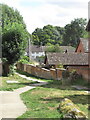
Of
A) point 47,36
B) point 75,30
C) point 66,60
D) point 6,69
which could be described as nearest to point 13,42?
point 6,69

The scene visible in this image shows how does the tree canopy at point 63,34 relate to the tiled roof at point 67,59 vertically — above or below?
above

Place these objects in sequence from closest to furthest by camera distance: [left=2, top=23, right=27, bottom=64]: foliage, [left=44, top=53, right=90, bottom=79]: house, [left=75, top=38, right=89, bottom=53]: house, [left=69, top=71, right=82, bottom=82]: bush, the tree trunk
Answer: [left=69, top=71, right=82, bottom=82]: bush → [left=2, top=23, right=27, bottom=64]: foliage → the tree trunk → [left=44, top=53, right=90, bottom=79]: house → [left=75, top=38, right=89, bottom=53]: house

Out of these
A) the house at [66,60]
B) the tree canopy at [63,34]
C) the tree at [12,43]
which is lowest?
the house at [66,60]

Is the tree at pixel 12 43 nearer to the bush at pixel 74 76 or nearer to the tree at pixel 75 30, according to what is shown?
the bush at pixel 74 76

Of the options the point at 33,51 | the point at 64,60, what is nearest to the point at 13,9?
the point at 64,60

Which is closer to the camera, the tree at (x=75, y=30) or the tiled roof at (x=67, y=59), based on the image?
the tiled roof at (x=67, y=59)

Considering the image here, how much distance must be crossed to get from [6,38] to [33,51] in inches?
2341

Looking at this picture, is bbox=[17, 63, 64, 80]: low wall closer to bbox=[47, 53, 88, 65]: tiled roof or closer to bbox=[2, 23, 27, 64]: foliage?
bbox=[47, 53, 88, 65]: tiled roof

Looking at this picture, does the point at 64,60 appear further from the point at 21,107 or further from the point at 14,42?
the point at 21,107

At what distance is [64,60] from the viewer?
33719mm

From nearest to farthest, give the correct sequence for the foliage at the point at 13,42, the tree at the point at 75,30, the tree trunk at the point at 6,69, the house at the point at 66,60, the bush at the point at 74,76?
the bush at the point at 74,76
the foliage at the point at 13,42
the tree trunk at the point at 6,69
the house at the point at 66,60
the tree at the point at 75,30

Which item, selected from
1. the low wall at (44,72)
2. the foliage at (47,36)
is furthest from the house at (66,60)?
the foliage at (47,36)

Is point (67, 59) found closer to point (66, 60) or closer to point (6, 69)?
point (66, 60)

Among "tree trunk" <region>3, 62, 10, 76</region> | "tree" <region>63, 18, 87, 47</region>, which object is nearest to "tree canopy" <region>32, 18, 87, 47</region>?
"tree" <region>63, 18, 87, 47</region>
